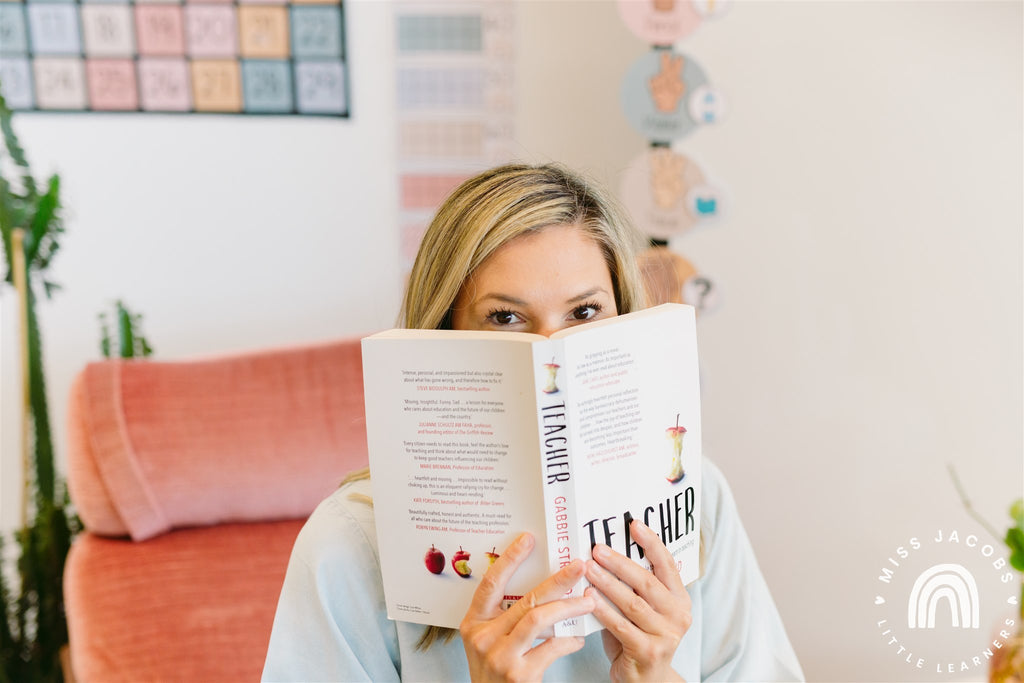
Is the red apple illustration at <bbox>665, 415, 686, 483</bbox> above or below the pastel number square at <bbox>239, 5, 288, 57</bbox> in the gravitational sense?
below

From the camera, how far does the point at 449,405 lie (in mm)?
762

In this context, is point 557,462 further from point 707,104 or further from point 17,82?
point 17,82

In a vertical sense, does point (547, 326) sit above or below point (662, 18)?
below

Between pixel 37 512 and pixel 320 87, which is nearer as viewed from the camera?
pixel 37 512

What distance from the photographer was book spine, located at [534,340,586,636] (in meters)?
0.73

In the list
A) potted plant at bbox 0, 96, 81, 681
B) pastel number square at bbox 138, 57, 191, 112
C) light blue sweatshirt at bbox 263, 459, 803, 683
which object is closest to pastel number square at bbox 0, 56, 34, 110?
pastel number square at bbox 138, 57, 191, 112

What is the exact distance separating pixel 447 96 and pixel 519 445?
1716 millimetres

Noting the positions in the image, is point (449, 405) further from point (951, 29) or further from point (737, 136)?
point (951, 29)

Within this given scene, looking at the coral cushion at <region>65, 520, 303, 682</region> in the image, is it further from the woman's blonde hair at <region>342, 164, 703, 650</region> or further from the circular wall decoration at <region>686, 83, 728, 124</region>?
the circular wall decoration at <region>686, 83, 728, 124</region>

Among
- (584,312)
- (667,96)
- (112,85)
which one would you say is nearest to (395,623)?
(584,312)

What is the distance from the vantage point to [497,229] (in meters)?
0.89

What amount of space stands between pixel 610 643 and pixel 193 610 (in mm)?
942

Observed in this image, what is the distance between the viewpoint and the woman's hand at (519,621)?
2.50 ft

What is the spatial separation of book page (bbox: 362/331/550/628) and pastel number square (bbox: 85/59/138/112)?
1.85 meters
